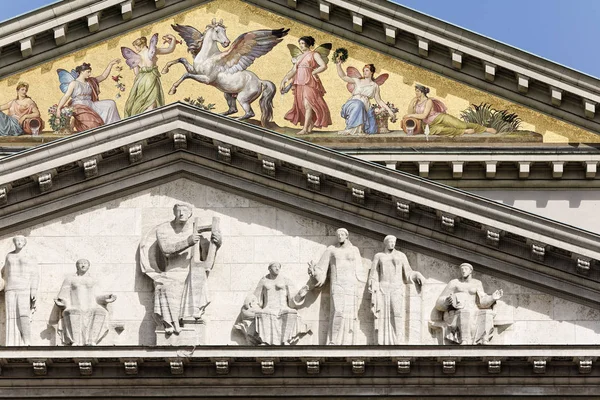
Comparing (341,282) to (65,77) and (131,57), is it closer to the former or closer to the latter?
(131,57)

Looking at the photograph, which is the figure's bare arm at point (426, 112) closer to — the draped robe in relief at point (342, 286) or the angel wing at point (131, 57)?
the angel wing at point (131, 57)

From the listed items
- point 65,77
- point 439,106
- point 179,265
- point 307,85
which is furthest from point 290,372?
point 65,77

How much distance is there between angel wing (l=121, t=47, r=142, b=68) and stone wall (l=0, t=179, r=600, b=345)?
6.11m

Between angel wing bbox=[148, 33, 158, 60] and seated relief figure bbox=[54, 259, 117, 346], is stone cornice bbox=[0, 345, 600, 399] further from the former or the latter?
angel wing bbox=[148, 33, 158, 60]

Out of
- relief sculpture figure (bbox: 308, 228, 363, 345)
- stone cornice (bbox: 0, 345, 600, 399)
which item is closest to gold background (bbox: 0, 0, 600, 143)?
relief sculpture figure (bbox: 308, 228, 363, 345)

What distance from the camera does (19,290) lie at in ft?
134

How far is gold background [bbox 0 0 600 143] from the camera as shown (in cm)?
4709

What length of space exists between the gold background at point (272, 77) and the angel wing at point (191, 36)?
0.10 meters

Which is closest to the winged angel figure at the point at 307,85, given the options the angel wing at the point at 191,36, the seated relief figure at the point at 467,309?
the angel wing at the point at 191,36

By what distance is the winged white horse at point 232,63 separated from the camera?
1852 inches

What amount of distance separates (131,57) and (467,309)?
10079mm

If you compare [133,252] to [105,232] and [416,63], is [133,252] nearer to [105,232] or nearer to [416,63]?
[105,232]

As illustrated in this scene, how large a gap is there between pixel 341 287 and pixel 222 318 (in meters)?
1.99

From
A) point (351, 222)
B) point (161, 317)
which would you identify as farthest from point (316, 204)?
point (161, 317)
